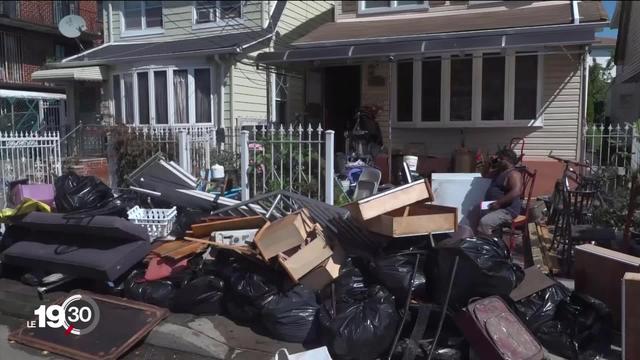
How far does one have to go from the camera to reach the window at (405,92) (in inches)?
402

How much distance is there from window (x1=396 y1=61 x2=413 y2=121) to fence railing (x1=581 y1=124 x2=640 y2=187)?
310 cm

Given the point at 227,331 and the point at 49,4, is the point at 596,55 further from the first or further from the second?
the point at 227,331

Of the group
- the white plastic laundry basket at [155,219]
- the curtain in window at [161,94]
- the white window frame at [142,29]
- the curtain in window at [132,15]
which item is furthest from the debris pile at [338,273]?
the curtain in window at [132,15]

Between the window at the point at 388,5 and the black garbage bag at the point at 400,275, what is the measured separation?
7.94 m

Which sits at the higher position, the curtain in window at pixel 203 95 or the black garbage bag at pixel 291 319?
the curtain in window at pixel 203 95

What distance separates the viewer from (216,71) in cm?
1090

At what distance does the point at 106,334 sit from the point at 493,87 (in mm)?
7792

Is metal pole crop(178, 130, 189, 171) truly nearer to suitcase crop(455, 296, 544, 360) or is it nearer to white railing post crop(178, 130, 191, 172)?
white railing post crop(178, 130, 191, 172)

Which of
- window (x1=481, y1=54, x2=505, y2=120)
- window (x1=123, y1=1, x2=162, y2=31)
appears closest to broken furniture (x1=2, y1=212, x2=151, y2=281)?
window (x1=481, y1=54, x2=505, y2=120)

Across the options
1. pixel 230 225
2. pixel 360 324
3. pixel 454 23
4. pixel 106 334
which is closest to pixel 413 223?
pixel 360 324

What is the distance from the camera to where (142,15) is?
41.8 feet

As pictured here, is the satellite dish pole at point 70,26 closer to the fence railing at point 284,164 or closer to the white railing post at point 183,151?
the white railing post at point 183,151

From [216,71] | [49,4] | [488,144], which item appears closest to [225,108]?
[216,71]

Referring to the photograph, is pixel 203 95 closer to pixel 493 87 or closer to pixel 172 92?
pixel 172 92
